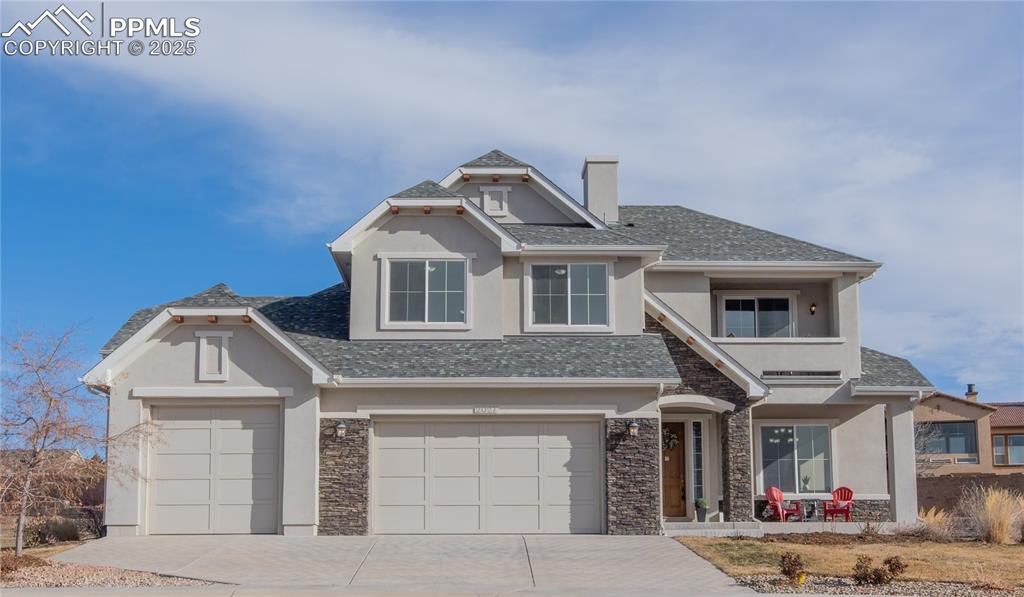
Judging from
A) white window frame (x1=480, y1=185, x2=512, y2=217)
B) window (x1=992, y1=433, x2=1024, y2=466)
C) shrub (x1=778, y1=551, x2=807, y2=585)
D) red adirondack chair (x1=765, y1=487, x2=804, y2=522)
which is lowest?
shrub (x1=778, y1=551, x2=807, y2=585)

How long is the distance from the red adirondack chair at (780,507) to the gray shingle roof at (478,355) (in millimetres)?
4635

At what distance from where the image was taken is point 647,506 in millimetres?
21484

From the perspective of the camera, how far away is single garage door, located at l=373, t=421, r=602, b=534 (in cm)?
2178

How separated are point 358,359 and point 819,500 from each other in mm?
11298

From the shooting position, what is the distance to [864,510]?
26.2 meters

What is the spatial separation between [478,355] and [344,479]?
3.56 meters

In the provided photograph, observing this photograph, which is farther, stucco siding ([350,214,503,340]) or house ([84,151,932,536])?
stucco siding ([350,214,503,340])

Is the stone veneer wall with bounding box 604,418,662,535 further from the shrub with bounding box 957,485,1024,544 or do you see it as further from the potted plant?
the shrub with bounding box 957,485,1024,544

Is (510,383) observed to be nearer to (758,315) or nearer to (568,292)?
(568,292)

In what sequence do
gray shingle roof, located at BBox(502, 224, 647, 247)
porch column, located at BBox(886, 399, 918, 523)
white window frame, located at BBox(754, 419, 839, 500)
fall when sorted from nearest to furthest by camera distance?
gray shingle roof, located at BBox(502, 224, 647, 247) → porch column, located at BBox(886, 399, 918, 523) → white window frame, located at BBox(754, 419, 839, 500)

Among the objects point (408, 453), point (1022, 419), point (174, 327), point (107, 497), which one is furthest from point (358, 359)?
point (1022, 419)

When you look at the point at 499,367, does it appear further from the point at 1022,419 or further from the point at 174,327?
the point at 1022,419

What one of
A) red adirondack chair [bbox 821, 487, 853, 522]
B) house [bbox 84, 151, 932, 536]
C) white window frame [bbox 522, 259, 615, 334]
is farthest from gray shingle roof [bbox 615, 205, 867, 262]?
red adirondack chair [bbox 821, 487, 853, 522]

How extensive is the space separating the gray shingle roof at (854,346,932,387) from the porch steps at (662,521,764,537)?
573cm
